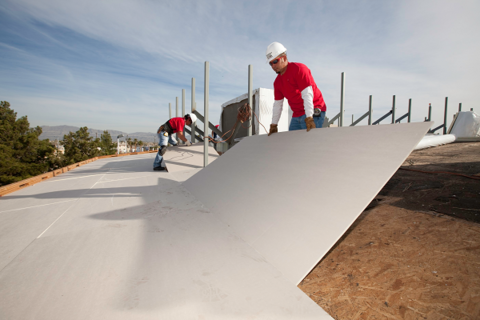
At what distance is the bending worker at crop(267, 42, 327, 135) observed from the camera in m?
2.14

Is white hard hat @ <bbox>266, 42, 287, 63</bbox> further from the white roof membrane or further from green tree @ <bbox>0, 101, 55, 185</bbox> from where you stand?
green tree @ <bbox>0, 101, 55, 185</bbox>

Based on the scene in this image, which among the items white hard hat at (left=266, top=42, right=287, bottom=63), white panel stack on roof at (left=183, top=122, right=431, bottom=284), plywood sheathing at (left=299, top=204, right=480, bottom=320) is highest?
white hard hat at (left=266, top=42, right=287, bottom=63)

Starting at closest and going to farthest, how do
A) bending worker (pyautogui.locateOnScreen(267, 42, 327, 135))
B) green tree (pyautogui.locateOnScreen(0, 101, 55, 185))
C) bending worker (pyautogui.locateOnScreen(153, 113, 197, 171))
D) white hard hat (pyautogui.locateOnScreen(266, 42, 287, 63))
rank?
bending worker (pyautogui.locateOnScreen(267, 42, 327, 135)) → white hard hat (pyautogui.locateOnScreen(266, 42, 287, 63)) → bending worker (pyautogui.locateOnScreen(153, 113, 197, 171)) → green tree (pyautogui.locateOnScreen(0, 101, 55, 185))

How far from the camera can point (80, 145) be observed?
33.8m

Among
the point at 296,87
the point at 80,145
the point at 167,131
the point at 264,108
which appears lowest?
the point at 80,145

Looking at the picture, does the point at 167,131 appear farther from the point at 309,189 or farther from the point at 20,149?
the point at 20,149

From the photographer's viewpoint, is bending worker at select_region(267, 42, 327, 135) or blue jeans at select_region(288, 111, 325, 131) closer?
bending worker at select_region(267, 42, 327, 135)

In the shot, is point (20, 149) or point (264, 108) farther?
point (20, 149)

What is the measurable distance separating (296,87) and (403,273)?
6.17 ft

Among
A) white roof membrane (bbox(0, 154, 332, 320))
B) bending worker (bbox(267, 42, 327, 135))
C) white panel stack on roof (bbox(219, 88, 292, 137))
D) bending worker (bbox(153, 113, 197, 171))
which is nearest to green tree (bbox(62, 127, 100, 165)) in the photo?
bending worker (bbox(153, 113, 197, 171))

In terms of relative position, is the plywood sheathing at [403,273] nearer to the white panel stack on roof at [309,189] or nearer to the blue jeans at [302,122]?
the white panel stack on roof at [309,189]

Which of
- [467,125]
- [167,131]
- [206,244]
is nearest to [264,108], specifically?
[167,131]

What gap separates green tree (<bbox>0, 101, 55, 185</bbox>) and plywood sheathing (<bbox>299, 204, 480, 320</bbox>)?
27286 millimetres

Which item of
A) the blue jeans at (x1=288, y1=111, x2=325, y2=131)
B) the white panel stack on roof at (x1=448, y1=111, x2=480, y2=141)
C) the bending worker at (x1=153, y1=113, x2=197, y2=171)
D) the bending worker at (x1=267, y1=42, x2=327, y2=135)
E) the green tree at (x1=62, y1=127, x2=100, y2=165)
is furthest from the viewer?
the green tree at (x1=62, y1=127, x2=100, y2=165)
